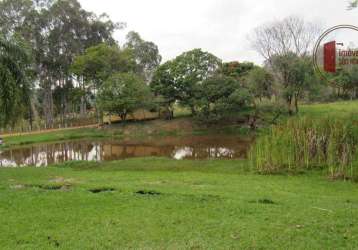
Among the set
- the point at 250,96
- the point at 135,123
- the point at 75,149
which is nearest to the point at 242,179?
the point at 75,149

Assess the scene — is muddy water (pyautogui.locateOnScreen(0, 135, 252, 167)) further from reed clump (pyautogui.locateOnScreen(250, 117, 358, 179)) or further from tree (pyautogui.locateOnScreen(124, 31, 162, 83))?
tree (pyautogui.locateOnScreen(124, 31, 162, 83))

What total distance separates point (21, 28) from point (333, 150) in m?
29.9

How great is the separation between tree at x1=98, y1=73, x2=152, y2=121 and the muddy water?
454cm

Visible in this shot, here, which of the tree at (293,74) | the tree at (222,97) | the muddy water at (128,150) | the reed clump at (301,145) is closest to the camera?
the reed clump at (301,145)

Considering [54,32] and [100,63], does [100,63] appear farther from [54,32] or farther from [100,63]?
[54,32]

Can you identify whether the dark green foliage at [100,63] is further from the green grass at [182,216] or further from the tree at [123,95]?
the green grass at [182,216]

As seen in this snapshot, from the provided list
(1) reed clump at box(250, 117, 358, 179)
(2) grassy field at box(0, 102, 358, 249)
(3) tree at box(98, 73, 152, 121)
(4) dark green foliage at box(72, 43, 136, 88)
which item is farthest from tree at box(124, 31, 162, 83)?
(2) grassy field at box(0, 102, 358, 249)

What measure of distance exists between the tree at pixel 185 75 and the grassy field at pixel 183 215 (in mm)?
20927

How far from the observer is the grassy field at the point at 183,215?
4211mm

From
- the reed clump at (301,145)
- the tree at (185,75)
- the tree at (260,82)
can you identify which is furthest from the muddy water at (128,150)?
the tree at (260,82)

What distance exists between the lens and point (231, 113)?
93.8ft

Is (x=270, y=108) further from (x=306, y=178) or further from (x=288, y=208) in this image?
(x=288, y=208)

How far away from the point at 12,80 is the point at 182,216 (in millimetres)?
7374

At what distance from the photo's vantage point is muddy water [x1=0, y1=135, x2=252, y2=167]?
58.6 feet
